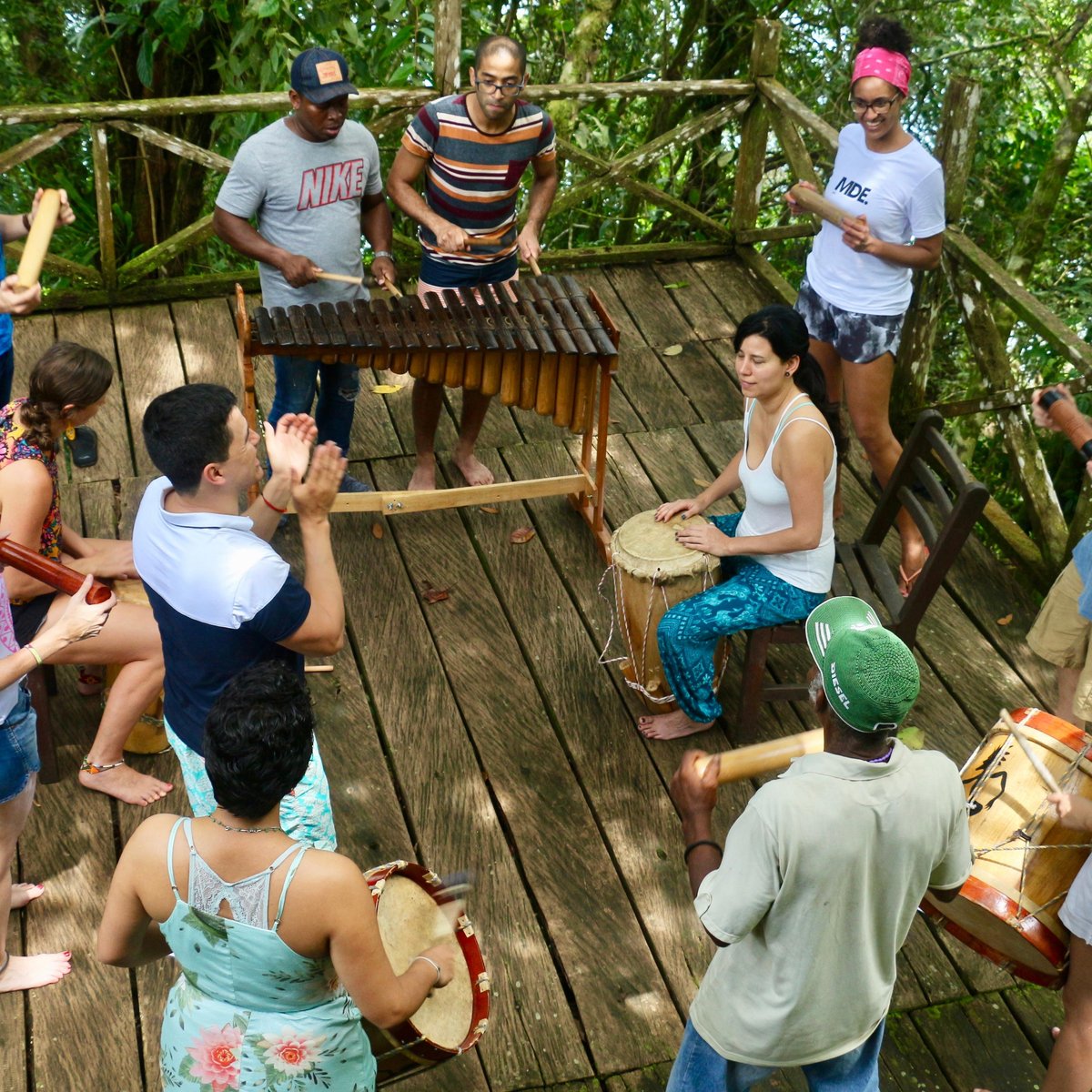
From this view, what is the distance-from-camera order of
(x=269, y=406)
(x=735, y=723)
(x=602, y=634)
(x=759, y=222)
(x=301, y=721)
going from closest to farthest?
(x=301, y=721) → (x=735, y=723) → (x=602, y=634) → (x=269, y=406) → (x=759, y=222)

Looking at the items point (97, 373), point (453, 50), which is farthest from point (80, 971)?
point (453, 50)

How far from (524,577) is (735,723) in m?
1.10

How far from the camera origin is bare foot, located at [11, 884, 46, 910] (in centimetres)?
371

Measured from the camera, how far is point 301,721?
2.35m

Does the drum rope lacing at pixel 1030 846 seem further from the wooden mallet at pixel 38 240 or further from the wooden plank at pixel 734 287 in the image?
the wooden plank at pixel 734 287

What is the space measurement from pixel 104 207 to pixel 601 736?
3720 mm

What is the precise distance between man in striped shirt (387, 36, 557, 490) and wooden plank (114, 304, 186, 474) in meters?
1.37

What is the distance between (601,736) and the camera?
441 centimetres

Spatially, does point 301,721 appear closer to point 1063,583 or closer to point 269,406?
point 1063,583

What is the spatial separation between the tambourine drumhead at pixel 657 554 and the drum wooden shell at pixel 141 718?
5.13ft

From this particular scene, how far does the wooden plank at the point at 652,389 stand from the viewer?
603 cm

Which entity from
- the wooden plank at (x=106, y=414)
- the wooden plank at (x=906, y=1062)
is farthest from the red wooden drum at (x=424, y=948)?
the wooden plank at (x=106, y=414)

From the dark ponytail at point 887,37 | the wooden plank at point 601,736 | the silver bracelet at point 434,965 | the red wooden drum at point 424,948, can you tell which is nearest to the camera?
the silver bracelet at point 434,965

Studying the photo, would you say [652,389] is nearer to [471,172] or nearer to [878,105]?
[471,172]
